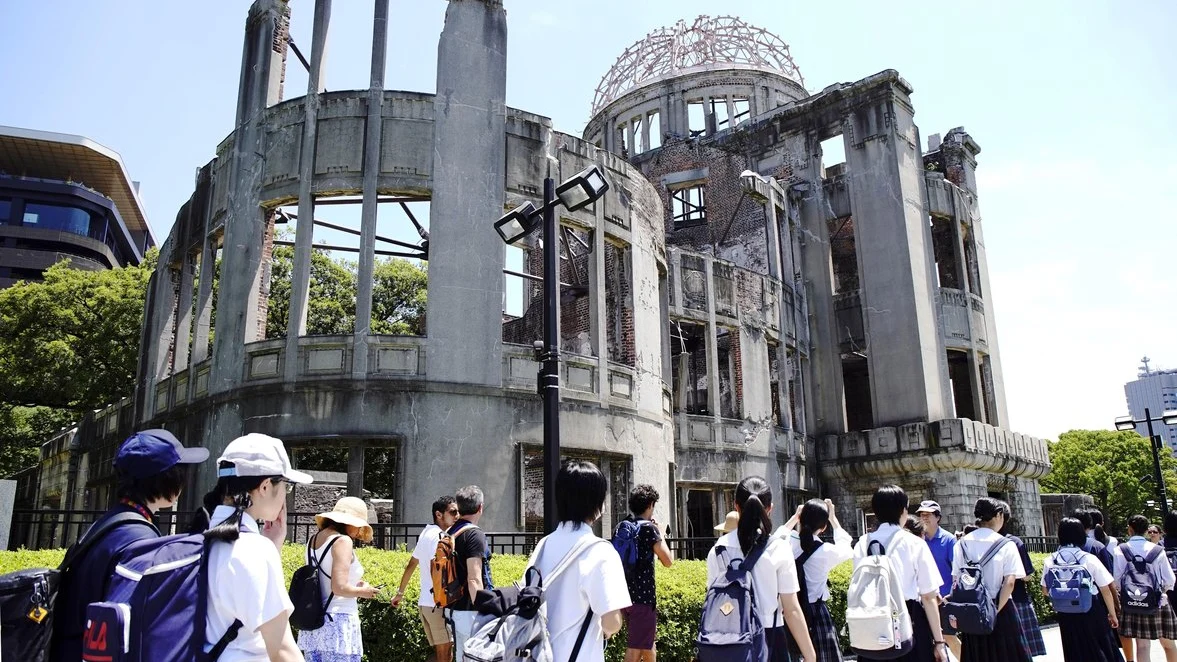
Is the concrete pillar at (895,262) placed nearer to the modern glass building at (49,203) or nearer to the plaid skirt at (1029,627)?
the plaid skirt at (1029,627)

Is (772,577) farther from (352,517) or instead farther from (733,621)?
(352,517)

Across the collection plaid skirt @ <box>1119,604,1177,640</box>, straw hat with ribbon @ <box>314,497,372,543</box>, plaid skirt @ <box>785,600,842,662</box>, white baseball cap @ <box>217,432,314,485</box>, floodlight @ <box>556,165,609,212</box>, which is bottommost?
plaid skirt @ <box>1119,604,1177,640</box>

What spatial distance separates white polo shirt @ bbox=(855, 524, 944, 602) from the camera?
19.7ft

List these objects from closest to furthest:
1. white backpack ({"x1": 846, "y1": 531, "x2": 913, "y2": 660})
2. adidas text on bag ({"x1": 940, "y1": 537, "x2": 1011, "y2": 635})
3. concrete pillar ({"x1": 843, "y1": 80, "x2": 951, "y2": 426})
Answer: white backpack ({"x1": 846, "y1": 531, "x2": 913, "y2": 660})
adidas text on bag ({"x1": 940, "y1": 537, "x2": 1011, "y2": 635})
concrete pillar ({"x1": 843, "y1": 80, "x2": 951, "y2": 426})

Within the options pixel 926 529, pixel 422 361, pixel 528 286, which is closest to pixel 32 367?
pixel 528 286

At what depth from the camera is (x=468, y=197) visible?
48.9 feet

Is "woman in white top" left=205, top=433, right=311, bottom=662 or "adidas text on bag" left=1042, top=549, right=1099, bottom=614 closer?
"woman in white top" left=205, top=433, right=311, bottom=662

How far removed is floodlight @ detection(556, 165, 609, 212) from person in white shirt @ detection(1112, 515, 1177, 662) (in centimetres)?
654

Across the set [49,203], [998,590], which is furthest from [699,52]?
[49,203]

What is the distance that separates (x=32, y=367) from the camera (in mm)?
26703

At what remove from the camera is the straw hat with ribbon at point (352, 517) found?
219 inches

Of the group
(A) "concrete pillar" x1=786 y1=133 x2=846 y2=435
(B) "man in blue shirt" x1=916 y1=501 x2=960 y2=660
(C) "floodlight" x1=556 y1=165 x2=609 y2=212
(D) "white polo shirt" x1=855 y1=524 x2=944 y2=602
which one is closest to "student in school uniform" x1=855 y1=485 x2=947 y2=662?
(D) "white polo shirt" x1=855 y1=524 x2=944 y2=602

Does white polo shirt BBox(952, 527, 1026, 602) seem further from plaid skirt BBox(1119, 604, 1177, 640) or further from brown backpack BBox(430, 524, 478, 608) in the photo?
brown backpack BBox(430, 524, 478, 608)

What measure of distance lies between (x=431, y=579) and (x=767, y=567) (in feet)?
8.95
